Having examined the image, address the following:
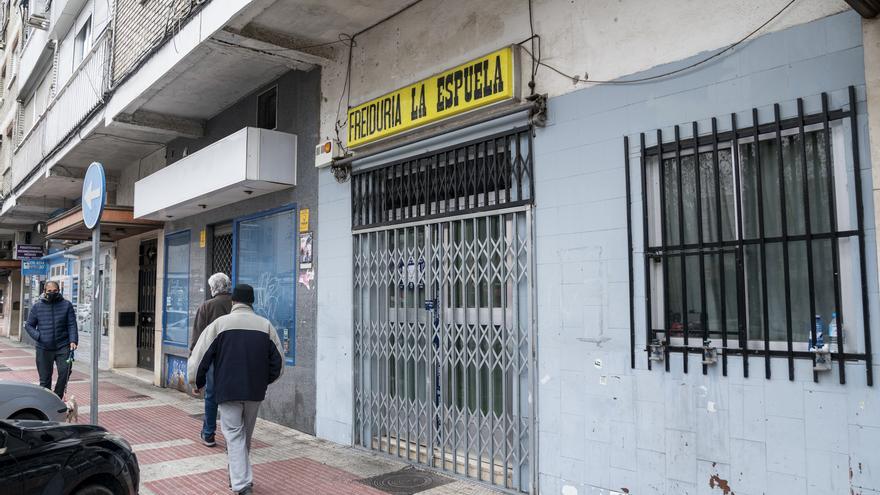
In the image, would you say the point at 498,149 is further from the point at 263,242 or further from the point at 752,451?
the point at 263,242

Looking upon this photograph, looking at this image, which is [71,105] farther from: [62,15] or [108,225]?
[108,225]

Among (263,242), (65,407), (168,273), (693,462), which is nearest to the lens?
(693,462)

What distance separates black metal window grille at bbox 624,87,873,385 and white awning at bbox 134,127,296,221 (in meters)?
4.99

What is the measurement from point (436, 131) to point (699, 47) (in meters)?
2.65

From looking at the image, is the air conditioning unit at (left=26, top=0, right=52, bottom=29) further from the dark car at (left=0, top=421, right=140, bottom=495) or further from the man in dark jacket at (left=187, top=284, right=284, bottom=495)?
the dark car at (left=0, top=421, right=140, bottom=495)

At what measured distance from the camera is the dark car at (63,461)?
11.7ft

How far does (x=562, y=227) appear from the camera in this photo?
513 centimetres

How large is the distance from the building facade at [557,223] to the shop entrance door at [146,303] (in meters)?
5.24

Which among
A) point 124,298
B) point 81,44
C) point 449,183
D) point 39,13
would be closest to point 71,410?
point 449,183

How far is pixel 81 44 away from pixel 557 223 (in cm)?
1287

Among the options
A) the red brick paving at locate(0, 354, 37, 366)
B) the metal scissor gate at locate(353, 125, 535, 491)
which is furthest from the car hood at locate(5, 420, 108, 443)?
the red brick paving at locate(0, 354, 37, 366)

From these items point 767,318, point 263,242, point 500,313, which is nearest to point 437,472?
point 500,313

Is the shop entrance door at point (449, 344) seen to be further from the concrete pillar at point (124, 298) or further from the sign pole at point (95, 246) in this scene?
the concrete pillar at point (124, 298)

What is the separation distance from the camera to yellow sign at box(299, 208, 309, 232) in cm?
814
